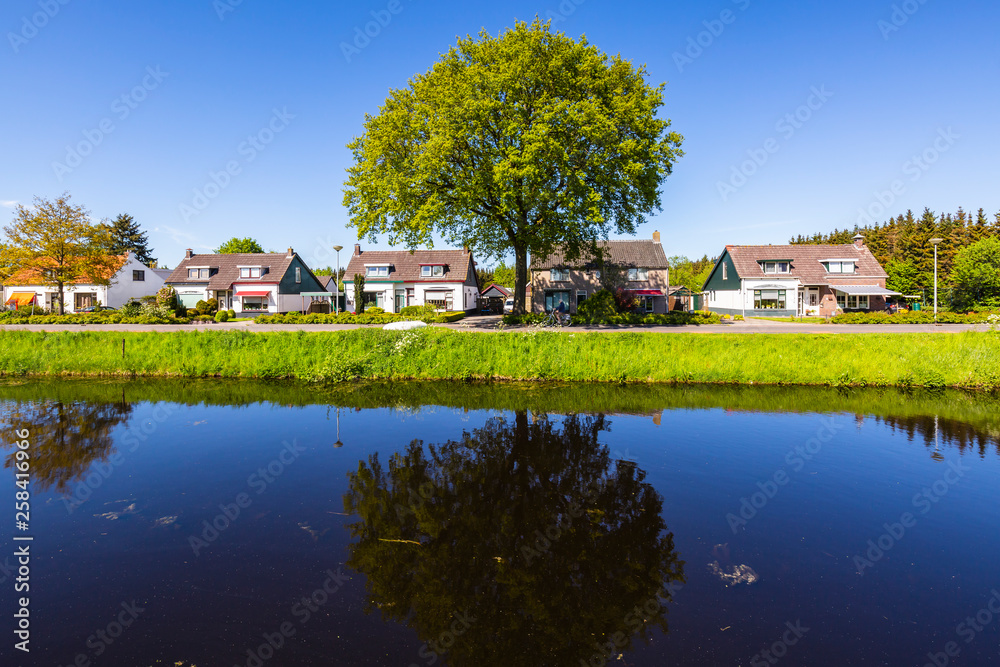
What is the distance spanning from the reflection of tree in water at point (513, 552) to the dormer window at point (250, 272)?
165ft

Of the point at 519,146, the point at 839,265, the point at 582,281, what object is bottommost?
the point at 582,281

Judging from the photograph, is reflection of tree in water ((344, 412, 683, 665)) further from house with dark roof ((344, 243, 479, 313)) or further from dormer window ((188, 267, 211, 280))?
dormer window ((188, 267, 211, 280))

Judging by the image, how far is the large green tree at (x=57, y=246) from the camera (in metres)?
37.6

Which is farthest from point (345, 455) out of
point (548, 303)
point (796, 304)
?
point (796, 304)

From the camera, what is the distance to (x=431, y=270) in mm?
50250

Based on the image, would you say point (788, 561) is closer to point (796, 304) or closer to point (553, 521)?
point (553, 521)

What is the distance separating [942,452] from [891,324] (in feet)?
88.1

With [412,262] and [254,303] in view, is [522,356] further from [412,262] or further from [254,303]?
[254,303]

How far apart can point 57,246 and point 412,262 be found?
2966 cm

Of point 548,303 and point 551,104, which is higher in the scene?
point 551,104

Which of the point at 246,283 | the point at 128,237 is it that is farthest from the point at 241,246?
the point at 246,283

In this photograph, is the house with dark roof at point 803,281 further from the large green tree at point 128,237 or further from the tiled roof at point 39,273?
the large green tree at point 128,237

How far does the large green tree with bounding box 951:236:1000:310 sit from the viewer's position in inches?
1732

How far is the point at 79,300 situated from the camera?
5244 cm
